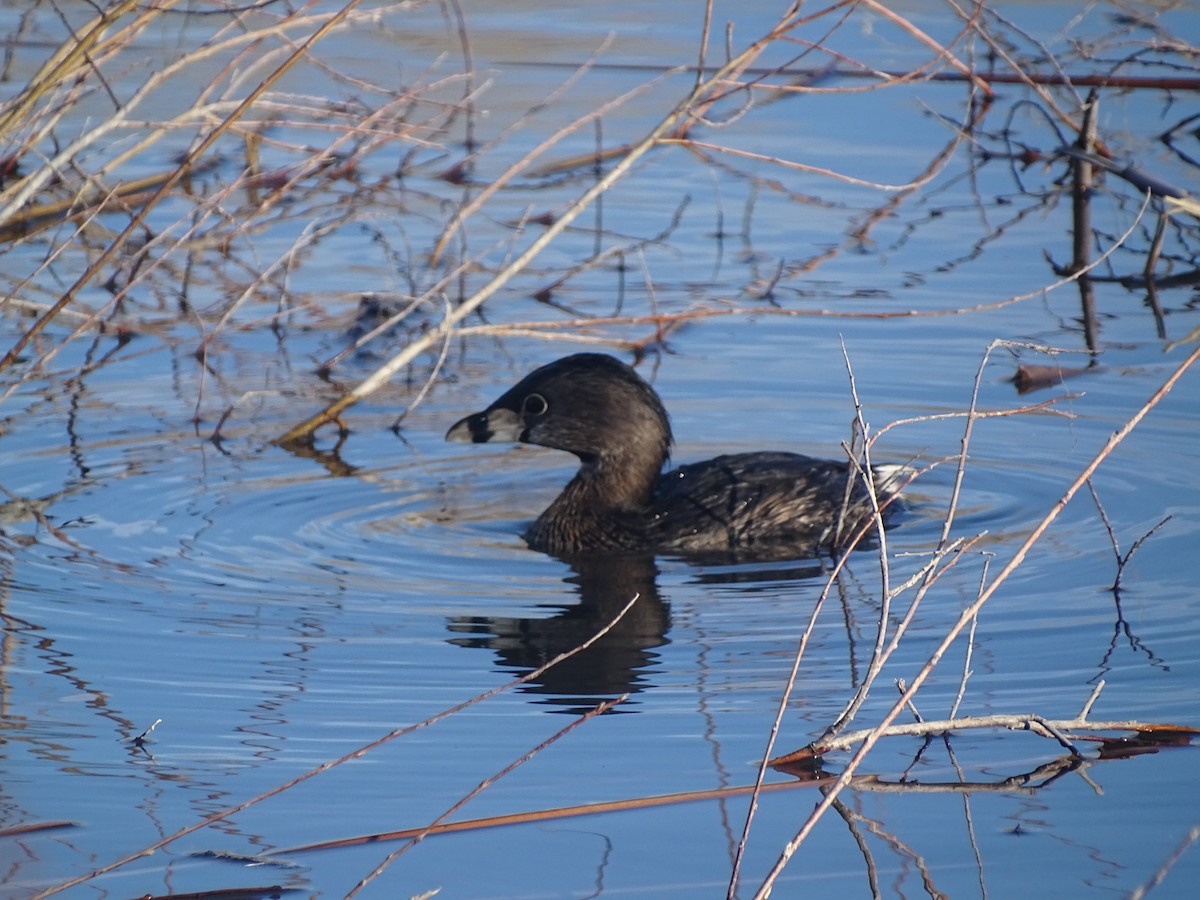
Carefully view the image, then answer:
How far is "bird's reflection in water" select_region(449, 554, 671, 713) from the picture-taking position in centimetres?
568

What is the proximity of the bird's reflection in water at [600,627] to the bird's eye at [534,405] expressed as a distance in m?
0.77

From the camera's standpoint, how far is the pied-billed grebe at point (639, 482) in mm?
7832

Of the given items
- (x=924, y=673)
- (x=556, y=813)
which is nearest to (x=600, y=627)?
(x=556, y=813)

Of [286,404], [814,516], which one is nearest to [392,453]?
[286,404]

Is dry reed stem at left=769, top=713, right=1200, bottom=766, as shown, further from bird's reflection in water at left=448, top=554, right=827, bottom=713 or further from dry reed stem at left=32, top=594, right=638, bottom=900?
bird's reflection in water at left=448, top=554, right=827, bottom=713

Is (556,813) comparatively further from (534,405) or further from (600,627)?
(534,405)

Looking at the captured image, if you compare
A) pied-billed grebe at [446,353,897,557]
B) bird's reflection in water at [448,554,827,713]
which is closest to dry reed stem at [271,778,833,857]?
bird's reflection in water at [448,554,827,713]

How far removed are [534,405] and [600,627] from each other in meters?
1.78

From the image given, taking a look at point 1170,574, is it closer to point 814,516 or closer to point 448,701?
point 814,516

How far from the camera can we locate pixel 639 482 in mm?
8242

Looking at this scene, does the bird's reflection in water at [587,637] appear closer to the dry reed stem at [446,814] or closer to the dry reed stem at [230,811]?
the dry reed stem at [230,811]

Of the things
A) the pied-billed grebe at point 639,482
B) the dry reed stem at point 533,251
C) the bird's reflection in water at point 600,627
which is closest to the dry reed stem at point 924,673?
the bird's reflection in water at point 600,627

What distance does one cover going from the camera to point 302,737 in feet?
16.9

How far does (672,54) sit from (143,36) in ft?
15.5
